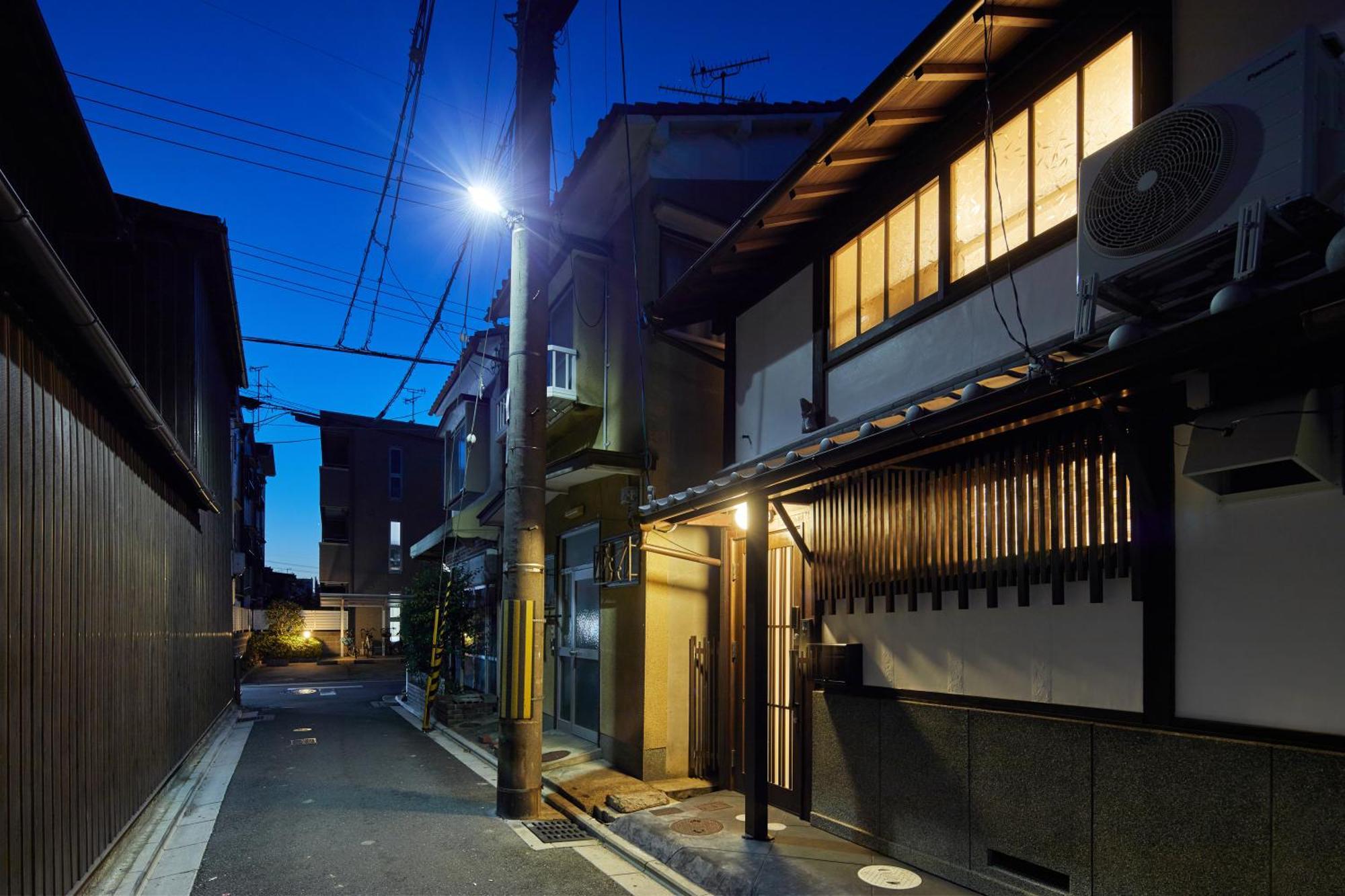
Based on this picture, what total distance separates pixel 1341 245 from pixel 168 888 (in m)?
8.33

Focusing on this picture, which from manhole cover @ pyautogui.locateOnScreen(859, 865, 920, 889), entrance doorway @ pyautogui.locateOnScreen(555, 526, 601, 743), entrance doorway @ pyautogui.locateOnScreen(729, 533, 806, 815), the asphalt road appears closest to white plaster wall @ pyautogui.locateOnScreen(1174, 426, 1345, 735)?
manhole cover @ pyautogui.locateOnScreen(859, 865, 920, 889)

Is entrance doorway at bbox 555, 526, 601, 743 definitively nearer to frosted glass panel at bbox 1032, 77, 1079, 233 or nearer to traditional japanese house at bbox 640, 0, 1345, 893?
traditional japanese house at bbox 640, 0, 1345, 893

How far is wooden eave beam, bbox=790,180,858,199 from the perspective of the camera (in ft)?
25.8

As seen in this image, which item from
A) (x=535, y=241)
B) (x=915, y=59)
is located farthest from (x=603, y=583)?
(x=915, y=59)

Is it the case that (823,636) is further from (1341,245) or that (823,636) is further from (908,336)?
(1341,245)

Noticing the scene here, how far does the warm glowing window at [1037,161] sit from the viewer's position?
18.1ft

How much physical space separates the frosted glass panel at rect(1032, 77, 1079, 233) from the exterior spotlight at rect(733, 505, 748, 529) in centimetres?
431

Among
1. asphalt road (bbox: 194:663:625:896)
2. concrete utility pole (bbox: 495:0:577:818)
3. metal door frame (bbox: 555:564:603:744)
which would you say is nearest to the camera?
asphalt road (bbox: 194:663:625:896)

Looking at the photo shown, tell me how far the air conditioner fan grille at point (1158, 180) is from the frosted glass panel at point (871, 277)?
3302 mm

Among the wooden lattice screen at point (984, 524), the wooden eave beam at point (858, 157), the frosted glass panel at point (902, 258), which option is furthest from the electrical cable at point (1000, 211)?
the wooden eave beam at point (858, 157)

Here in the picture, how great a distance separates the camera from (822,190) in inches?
315

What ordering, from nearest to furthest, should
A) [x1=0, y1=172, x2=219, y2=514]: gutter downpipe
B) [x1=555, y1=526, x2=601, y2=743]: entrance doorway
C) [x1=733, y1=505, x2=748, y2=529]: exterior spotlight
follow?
[x1=0, y1=172, x2=219, y2=514]: gutter downpipe
[x1=733, y1=505, x2=748, y2=529]: exterior spotlight
[x1=555, y1=526, x2=601, y2=743]: entrance doorway

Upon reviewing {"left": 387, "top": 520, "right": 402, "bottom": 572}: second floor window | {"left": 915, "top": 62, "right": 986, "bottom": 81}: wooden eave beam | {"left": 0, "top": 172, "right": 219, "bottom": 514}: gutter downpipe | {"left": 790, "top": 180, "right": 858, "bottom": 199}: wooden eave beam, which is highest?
{"left": 915, "top": 62, "right": 986, "bottom": 81}: wooden eave beam

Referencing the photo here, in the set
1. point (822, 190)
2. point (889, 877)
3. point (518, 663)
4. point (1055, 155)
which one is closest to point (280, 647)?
point (518, 663)
